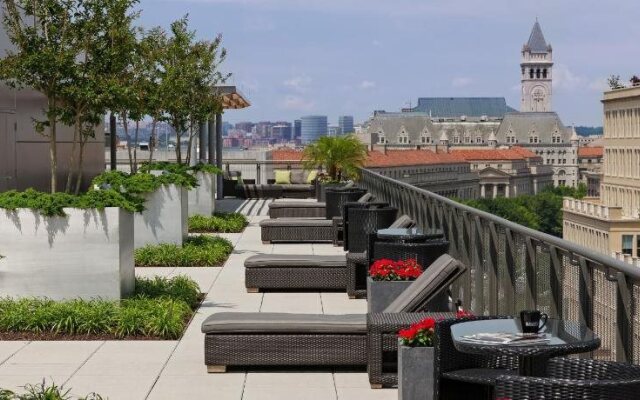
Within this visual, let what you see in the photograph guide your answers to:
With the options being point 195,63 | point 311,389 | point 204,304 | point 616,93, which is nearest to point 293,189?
point 195,63

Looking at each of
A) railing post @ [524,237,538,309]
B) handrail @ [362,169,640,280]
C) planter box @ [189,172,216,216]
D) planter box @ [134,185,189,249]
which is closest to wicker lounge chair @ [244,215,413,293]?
handrail @ [362,169,640,280]

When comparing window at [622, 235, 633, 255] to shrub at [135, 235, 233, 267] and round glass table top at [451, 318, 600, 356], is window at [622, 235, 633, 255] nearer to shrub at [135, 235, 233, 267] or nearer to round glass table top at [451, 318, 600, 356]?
shrub at [135, 235, 233, 267]

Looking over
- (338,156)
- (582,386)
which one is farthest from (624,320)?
(338,156)

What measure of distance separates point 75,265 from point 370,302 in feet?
8.71

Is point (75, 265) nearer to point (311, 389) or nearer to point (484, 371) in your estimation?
point (311, 389)

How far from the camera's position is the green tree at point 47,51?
1153cm

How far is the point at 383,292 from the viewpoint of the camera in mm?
9828

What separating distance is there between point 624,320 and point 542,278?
1837mm

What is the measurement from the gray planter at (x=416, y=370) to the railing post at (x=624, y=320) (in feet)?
5.25

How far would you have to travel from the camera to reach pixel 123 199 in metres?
10.9

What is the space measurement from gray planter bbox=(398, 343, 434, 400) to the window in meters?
125

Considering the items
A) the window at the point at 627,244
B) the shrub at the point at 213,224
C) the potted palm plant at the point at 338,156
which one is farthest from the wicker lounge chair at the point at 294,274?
the window at the point at 627,244

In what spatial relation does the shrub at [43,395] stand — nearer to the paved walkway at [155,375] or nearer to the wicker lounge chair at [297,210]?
the paved walkway at [155,375]

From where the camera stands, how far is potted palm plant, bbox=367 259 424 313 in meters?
9.80
